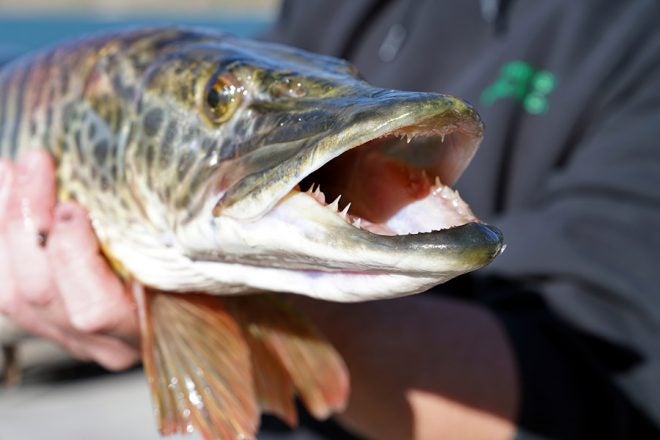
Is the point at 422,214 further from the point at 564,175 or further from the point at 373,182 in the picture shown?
the point at 564,175

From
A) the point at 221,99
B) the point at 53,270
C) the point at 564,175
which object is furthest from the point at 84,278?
the point at 564,175

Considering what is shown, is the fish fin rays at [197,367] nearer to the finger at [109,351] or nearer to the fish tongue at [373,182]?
the finger at [109,351]

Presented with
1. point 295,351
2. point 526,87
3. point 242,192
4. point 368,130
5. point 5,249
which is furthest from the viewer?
point 526,87

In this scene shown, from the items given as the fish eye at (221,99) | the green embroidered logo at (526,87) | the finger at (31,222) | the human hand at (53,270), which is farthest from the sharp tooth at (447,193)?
the green embroidered logo at (526,87)

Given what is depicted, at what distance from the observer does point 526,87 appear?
1.95 metres

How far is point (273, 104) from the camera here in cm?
114

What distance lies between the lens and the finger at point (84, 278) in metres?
1.36

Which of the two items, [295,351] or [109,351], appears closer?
[295,351]

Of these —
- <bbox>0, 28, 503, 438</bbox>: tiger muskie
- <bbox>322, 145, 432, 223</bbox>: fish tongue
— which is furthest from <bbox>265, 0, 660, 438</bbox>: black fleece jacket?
<bbox>322, 145, 432, 223</bbox>: fish tongue

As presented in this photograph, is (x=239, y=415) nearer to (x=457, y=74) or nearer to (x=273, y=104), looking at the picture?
(x=273, y=104)

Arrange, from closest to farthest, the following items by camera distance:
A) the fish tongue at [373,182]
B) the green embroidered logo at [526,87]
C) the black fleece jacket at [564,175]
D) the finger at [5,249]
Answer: the fish tongue at [373,182] → the finger at [5,249] → the black fleece jacket at [564,175] → the green embroidered logo at [526,87]

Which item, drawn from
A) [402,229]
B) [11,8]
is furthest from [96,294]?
[11,8]

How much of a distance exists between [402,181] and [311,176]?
13 cm

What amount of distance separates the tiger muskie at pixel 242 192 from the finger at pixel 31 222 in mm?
32
